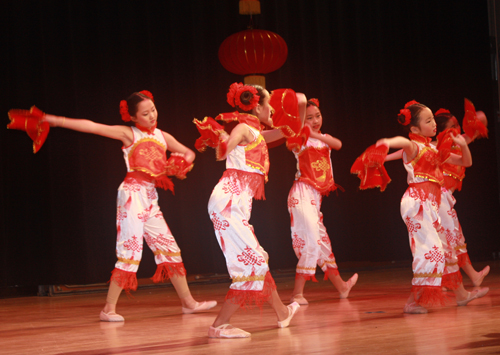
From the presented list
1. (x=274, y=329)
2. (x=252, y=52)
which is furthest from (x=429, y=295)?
(x=252, y=52)

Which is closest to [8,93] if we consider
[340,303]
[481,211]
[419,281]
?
[340,303]

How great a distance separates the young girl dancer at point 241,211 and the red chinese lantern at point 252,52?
6.89 ft

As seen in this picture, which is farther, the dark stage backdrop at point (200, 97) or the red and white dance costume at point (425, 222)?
the dark stage backdrop at point (200, 97)

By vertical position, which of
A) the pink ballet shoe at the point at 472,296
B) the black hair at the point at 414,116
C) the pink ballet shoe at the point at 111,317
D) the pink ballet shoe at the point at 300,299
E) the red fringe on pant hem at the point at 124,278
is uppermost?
the black hair at the point at 414,116

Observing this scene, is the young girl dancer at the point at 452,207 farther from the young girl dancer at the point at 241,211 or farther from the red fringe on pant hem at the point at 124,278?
the red fringe on pant hem at the point at 124,278

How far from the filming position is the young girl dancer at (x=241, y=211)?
268 cm

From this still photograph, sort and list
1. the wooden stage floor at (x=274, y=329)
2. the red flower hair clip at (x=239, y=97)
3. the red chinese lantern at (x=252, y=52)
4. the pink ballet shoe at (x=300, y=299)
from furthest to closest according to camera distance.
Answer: the red chinese lantern at (x=252, y=52) → the pink ballet shoe at (x=300, y=299) → the red flower hair clip at (x=239, y=97) → the wooden stage floor at (x=274, y=329)

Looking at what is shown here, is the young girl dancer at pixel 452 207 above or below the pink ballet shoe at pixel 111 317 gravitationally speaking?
above

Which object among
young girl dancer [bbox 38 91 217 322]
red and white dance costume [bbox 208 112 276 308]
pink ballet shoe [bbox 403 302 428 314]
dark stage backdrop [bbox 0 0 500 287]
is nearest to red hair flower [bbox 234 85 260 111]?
red and white dance costume [bbox 208 112 276 308]

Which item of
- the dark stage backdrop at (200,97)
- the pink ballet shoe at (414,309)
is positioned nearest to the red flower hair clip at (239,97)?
the pink ballet shoe at (414,309)

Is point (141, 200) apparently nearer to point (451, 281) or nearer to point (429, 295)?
point (429, 295)

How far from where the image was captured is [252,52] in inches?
193

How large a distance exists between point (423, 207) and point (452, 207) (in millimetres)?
992

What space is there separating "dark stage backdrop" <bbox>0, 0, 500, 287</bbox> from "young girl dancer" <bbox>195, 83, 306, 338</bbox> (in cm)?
284
